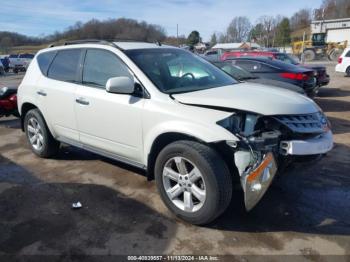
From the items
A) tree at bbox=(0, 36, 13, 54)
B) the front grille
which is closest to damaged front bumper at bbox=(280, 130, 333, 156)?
the front grille

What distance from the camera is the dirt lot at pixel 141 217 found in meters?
3.17

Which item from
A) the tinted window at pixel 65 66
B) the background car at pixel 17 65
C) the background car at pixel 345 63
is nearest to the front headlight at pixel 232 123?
the tinted window at pixel 65 66

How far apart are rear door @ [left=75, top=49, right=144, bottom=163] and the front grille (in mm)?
1494

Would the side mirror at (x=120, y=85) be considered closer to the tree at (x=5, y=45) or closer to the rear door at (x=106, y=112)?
the rear door at (x=106, y=112)

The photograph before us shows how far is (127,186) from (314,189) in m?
2.35

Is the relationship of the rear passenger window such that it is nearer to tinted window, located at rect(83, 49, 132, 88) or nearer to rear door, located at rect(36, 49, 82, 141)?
rear door, located at rect(36, 49, 82, 141)

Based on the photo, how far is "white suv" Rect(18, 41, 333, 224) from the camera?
126 inches

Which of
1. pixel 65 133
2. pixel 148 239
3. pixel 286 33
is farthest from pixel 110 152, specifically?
pixel 286 33

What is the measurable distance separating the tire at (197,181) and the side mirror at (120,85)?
0.78 metres

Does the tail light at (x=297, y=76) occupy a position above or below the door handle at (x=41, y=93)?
below

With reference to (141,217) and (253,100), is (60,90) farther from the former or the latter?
(253,100)

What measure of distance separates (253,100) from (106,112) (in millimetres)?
1741

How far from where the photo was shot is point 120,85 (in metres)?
3.71

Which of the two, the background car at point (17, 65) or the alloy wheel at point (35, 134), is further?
the background car at point (17, 65)
